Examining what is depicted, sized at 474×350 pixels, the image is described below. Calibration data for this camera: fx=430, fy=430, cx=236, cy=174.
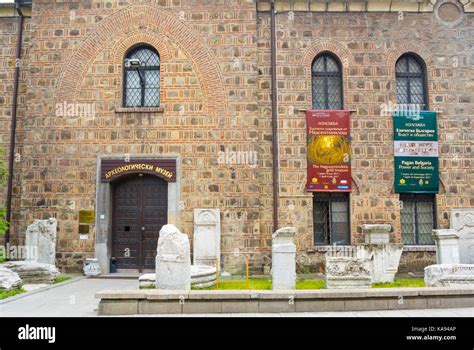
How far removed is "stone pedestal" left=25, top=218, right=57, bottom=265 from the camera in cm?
1282

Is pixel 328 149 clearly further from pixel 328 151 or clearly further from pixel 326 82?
pixel 326 82

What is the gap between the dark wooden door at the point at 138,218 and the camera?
13.7 metres

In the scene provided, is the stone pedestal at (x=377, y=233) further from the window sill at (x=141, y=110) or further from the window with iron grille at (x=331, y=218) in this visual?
the window sill at (x=141, y=110)

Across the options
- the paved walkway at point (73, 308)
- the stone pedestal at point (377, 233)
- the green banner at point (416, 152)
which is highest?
the green banner at point (416, 152)

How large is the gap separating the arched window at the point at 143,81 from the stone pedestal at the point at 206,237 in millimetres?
4041

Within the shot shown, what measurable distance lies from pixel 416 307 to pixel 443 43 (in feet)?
33.8

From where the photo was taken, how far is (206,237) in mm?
13312

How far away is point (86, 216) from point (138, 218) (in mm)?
1611

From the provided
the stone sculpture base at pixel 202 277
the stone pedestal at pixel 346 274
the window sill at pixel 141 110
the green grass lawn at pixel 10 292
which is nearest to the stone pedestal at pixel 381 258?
the stone pedestal at pixel 346 274

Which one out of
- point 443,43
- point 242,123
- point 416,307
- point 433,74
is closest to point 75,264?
point 242,123

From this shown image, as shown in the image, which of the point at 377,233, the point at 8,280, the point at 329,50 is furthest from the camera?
the point at 329,50


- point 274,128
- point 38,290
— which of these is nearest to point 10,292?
point 38,290

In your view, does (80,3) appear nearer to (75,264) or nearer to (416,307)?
(75,264)

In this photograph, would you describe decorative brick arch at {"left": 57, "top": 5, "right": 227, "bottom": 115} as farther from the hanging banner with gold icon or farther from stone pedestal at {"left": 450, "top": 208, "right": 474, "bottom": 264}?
stone pedestal at {"left": 450, "top": 208, "right": 474, "bottom": 264}
